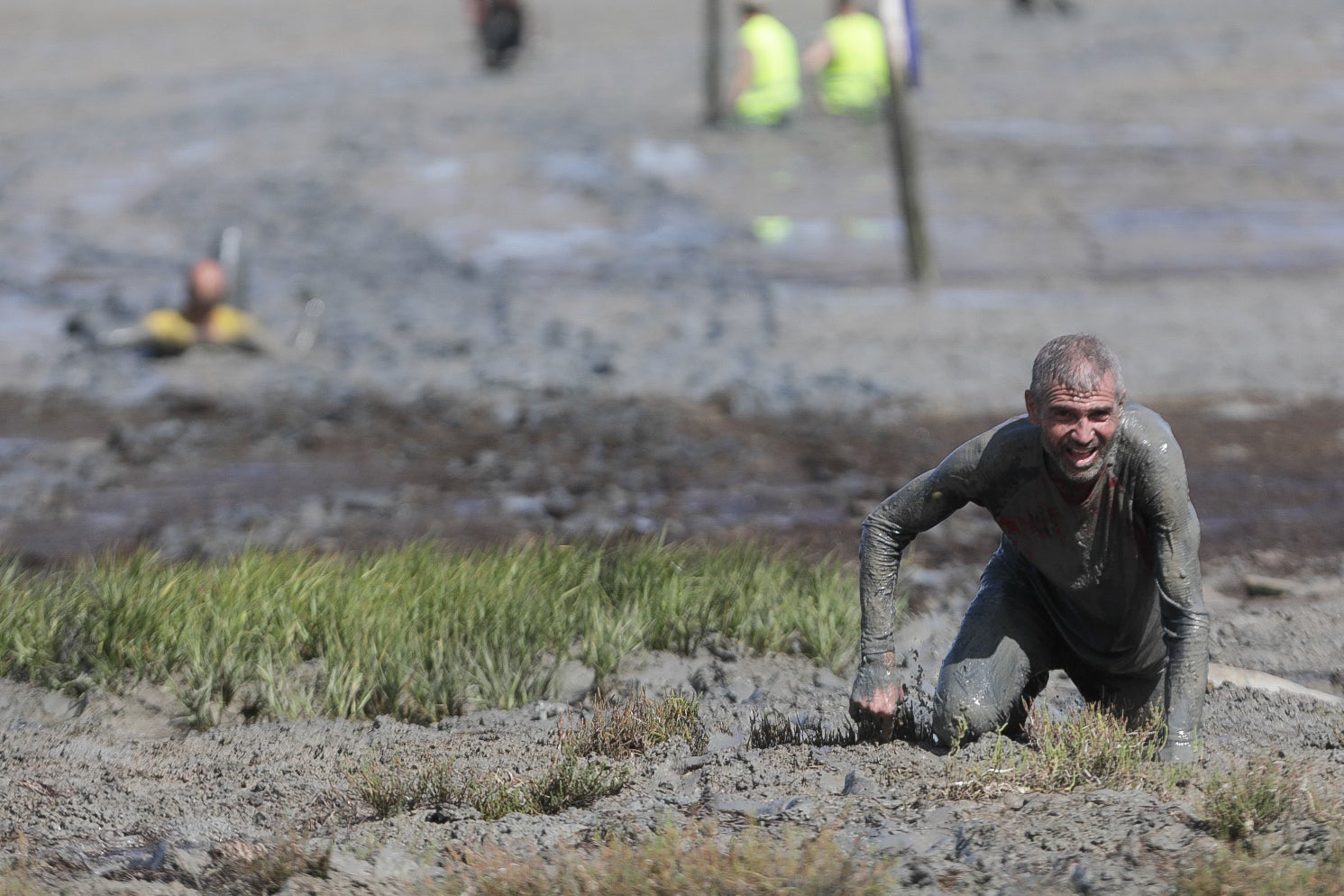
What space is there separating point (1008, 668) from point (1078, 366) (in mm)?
1075

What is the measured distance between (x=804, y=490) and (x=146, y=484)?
351 centimetres

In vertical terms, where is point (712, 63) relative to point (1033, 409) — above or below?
above

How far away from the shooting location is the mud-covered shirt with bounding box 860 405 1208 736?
3859 millimetres

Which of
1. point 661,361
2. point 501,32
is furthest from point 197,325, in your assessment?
point 501,32

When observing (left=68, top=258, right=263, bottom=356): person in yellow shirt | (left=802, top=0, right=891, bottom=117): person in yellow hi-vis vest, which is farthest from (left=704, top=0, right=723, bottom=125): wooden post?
(left=68, top=258, right=263, bottom=356): person in yellow shirt

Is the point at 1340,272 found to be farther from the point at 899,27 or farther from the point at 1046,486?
the point at 1046,486

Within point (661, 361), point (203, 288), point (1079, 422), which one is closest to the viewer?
point (1079, 422)

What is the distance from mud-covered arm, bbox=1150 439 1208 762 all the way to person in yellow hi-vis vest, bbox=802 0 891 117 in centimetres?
1440

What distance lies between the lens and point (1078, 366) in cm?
364

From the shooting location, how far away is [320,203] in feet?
49.0

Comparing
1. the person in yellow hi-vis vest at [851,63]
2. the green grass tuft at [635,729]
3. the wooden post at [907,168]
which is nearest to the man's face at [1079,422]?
the green grass tuft at [635,729]

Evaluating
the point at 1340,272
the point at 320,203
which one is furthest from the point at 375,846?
the point at 320,203

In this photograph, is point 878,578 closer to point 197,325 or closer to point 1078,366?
point 1078,366

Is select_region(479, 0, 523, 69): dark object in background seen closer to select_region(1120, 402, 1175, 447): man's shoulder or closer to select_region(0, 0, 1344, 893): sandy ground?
select_region(0, 0, 1344, 893): sandy ground
